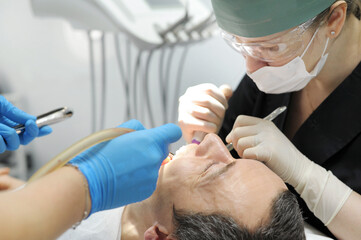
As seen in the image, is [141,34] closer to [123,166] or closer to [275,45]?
[275,45]

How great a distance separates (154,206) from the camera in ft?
3.84

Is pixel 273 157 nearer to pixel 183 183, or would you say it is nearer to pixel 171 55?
pixel 183 183

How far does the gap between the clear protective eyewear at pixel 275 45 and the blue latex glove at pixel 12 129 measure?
715 mm

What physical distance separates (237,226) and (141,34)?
1382 mm

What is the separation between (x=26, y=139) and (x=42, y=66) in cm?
125

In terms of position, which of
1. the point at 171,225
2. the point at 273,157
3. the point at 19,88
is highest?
the point at 273,157

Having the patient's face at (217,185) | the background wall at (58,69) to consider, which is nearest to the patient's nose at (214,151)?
the patient's face at (217,185)

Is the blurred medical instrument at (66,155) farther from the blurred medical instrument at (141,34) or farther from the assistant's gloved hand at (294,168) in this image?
the blurred medical instrument at (141,34)

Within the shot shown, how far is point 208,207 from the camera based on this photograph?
110 cm

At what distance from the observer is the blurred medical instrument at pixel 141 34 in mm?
1987

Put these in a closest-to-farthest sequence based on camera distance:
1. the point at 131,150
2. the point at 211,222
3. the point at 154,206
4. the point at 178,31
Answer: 1. the point at 131,150
2. the point at 211,222
3. the point at 154,206
4. the point at 178,31

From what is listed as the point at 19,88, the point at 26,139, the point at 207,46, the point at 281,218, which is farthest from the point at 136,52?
the point at 281,218

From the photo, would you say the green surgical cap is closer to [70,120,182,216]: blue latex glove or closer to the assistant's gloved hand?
the assistant's gloved hand

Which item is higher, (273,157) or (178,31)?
(178,31)
